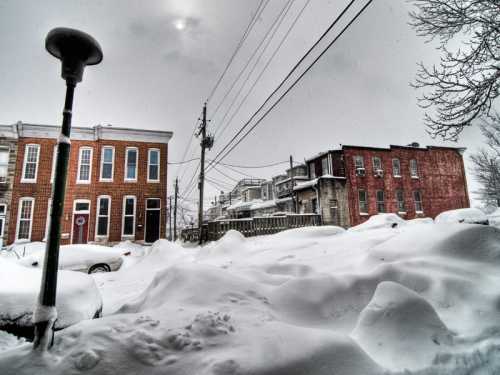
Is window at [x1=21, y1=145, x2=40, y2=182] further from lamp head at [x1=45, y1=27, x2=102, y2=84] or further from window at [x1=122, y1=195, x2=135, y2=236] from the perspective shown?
lamp head at [x1=45, y1=27, x2=102, y2=84]

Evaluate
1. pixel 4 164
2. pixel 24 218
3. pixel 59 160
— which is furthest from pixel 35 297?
pixel 4 164

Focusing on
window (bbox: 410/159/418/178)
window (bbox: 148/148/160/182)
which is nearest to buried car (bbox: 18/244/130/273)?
window (bbox: 148/148/160/182)

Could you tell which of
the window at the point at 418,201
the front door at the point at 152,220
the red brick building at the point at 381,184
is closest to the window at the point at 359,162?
the red brick building at the point at 381,184

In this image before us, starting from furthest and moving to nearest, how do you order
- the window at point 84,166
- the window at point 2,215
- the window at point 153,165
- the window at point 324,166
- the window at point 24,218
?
the window at point 324,166, the window at point 153,165, the window at point 84,166, the window at point 24,218, the window at point 2,215

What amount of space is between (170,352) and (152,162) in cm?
2003

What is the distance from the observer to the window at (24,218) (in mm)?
17953

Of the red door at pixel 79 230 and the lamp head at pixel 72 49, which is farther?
the red door at pixel 79 230

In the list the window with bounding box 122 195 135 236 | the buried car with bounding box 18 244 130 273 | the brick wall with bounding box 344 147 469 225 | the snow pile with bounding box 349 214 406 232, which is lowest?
the buried car with bounding box 18 244 130 273

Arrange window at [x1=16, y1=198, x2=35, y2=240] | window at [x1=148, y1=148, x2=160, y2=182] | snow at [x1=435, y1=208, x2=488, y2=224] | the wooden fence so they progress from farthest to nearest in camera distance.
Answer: window at [x1=148, y1=148, x2=160, y2=182] < window at [x1=16, y1=198, x2=35, y2=240] < the wooden fence < snow at [x1=435, y1=208, x2=488, y2=224]

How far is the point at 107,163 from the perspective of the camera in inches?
774

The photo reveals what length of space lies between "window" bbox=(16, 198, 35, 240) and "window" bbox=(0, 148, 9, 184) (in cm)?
194

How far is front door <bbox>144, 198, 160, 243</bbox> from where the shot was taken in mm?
19609

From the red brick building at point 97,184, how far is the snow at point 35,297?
16.3 metres

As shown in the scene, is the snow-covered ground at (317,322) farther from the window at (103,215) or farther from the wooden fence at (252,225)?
the window at (103,215)
